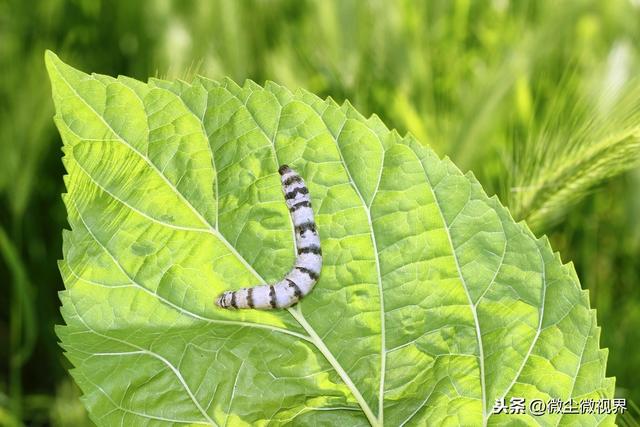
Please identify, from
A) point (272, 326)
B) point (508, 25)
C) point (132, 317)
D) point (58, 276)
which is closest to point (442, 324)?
point (272, 326)

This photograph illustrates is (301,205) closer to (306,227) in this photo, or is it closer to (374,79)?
(306,227)

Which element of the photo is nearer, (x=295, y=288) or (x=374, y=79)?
(x=295, y=288)

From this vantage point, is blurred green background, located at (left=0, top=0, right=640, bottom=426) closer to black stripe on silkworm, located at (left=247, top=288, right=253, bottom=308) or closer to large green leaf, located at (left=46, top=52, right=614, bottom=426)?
large green leaf, located at (left=46, top=52, right=614, bottom=426)

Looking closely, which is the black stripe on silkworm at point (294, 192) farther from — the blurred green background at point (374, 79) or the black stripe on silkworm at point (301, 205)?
the blurred green background at point (374, 79)

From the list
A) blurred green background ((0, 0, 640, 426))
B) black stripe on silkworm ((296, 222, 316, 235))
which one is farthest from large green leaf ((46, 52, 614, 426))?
blurred green background ((0, 0, 640, 426))

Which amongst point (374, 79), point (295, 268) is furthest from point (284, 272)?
point (374, 79)

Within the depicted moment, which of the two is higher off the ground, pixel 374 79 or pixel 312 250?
pixel 374 79

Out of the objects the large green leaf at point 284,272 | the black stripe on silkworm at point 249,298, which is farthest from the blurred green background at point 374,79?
the black stripe on silkworm at point 249,298
